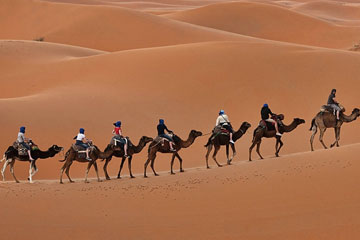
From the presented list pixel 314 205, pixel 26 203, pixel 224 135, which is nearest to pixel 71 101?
pixel 224 135

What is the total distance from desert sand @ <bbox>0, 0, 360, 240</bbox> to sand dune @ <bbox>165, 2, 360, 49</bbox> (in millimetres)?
3787

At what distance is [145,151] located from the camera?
1109 inches

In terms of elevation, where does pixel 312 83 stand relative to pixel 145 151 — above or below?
above

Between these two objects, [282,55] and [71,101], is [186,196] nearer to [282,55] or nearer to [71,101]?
[71,101]

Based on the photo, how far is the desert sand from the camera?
593 inches

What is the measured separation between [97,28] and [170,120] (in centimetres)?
3557

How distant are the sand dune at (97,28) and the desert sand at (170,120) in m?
0.21

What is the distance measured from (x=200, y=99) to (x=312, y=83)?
5.85 metres

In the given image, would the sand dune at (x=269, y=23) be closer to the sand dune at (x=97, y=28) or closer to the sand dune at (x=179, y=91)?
the sand dune at (x=97, y=28)

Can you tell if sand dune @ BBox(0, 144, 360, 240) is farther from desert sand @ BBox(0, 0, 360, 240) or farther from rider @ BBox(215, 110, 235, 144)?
rider @ BBox(215, 110, 235, 144)

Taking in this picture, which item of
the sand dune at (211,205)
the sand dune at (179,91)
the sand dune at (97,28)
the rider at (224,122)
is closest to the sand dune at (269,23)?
the sand dune at (97,28)

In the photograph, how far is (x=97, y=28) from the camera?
64125 mm

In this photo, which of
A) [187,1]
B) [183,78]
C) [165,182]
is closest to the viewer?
[165,182]

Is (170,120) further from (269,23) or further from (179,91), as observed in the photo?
(269,23)
